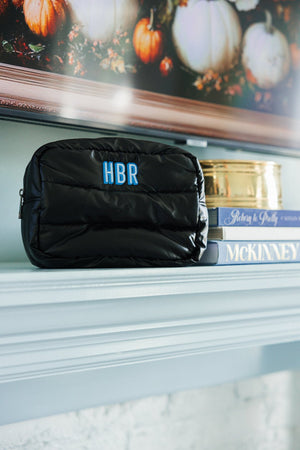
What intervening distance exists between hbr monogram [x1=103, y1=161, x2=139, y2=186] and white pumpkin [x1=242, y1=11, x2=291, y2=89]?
56 cm

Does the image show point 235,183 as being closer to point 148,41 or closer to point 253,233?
point 253,233

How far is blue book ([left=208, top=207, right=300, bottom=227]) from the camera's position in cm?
93

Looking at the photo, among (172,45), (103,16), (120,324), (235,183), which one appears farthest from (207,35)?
(120,324)

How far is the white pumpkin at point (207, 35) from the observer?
3.62 feet

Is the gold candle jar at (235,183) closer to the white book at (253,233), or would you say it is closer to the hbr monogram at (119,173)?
the white book at (253,233)

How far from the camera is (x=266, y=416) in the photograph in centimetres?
135

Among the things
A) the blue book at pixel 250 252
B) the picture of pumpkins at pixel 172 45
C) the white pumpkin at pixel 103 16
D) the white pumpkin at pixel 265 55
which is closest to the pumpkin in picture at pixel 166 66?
the picture of pumpkins at pixel 172 45

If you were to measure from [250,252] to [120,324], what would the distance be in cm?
30

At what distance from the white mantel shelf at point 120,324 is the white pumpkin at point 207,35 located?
524mm

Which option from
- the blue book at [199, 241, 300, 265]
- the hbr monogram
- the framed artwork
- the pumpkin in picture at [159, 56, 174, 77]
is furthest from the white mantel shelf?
the pumpkin in picture at [159, 56, 174, 77]

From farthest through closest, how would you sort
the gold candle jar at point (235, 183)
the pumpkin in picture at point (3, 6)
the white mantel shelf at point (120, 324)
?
the gold candle jar at point (235, 183)
the pumpkin in picture at point (3, 6)
the white mantel shelf at point (120, 324)

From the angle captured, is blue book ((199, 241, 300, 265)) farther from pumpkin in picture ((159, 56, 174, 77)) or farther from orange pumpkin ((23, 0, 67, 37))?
orange pumpkin ((23, 0, 67, 37))

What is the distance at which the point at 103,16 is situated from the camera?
3.27 ft

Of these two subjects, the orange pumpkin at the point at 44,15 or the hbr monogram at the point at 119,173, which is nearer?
the hbr monogram at the point at 119,173
